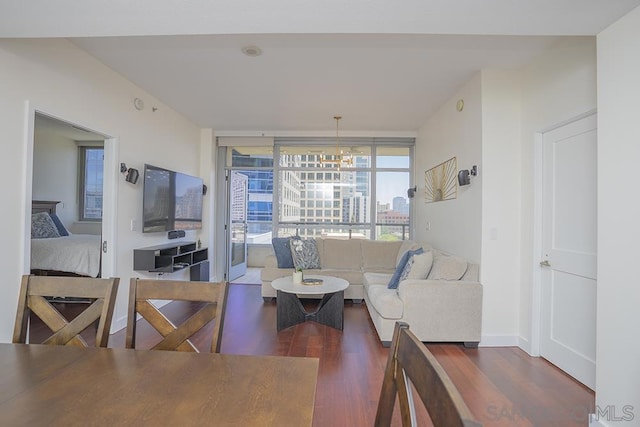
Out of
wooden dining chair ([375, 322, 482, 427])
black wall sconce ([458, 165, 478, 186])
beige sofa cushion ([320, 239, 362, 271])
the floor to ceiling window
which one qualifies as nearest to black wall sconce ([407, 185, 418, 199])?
the floor to ceiling window

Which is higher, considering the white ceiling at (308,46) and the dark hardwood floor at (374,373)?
the white ceiling at (308,46)

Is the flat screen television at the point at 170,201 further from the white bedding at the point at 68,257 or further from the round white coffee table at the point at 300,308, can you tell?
the round white coffee table at the point at 300,308

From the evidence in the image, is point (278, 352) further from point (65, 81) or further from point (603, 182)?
point (65, 81)

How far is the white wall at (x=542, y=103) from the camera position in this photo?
2.35 meters

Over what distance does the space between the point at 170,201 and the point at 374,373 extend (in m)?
3.34

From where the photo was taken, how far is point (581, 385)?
7.80ft

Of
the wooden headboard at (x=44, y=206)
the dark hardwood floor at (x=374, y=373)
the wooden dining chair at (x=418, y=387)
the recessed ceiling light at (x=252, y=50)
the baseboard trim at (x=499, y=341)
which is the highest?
the recessed ceiling light at (x=252, y=50)

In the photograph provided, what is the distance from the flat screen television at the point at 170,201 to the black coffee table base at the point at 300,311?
1.87 meters

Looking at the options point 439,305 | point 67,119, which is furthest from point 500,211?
point 67,119

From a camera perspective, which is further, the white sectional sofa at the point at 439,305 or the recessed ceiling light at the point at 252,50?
the white sectional sofa at the point at 439,305

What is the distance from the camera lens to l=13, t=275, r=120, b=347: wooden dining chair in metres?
1.39

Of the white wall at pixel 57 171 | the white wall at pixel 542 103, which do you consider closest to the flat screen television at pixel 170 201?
the white wall at pixel 57 171

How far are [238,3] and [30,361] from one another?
1847 mm

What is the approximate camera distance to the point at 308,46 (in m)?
2.70
